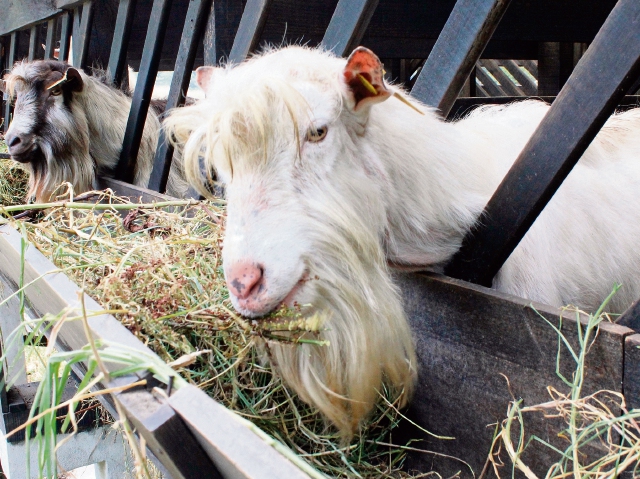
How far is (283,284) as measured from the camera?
1.46 m

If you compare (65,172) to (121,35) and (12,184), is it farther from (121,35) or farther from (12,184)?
(12,184)

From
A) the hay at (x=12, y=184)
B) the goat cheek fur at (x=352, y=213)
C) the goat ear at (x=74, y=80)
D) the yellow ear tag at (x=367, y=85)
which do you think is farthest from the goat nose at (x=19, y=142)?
the yellow ear tag at (x=367, y=85)

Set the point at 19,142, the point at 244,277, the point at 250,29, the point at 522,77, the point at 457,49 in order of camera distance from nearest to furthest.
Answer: the point at 244,277
the point at 457,49
the point at 250,29
the point at 19,142
the point at 522,77

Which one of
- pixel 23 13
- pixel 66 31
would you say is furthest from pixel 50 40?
pixel 66 31

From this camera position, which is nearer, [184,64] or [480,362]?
[480,362]

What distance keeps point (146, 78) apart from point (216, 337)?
9.37 ft

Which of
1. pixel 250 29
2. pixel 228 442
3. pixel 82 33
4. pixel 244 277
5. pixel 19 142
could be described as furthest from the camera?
pixel 82 33

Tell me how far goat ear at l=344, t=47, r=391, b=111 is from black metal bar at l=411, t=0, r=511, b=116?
22.3 inches

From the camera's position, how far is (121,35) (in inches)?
184

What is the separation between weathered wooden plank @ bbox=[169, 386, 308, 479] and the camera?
77 centimetres

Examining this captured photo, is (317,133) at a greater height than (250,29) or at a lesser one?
greater

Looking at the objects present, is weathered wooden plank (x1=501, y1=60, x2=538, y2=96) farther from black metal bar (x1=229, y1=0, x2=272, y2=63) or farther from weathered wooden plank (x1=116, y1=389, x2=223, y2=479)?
weathered wooden plank (x1=116, y1=389, x2=223, y2=479)

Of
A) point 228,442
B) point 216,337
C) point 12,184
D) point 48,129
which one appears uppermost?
point 228,442

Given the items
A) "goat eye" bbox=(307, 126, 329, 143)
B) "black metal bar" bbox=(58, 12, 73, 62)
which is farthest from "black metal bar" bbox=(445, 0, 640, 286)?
"black metal bar" bbox=(58, 12, 73, 62)
